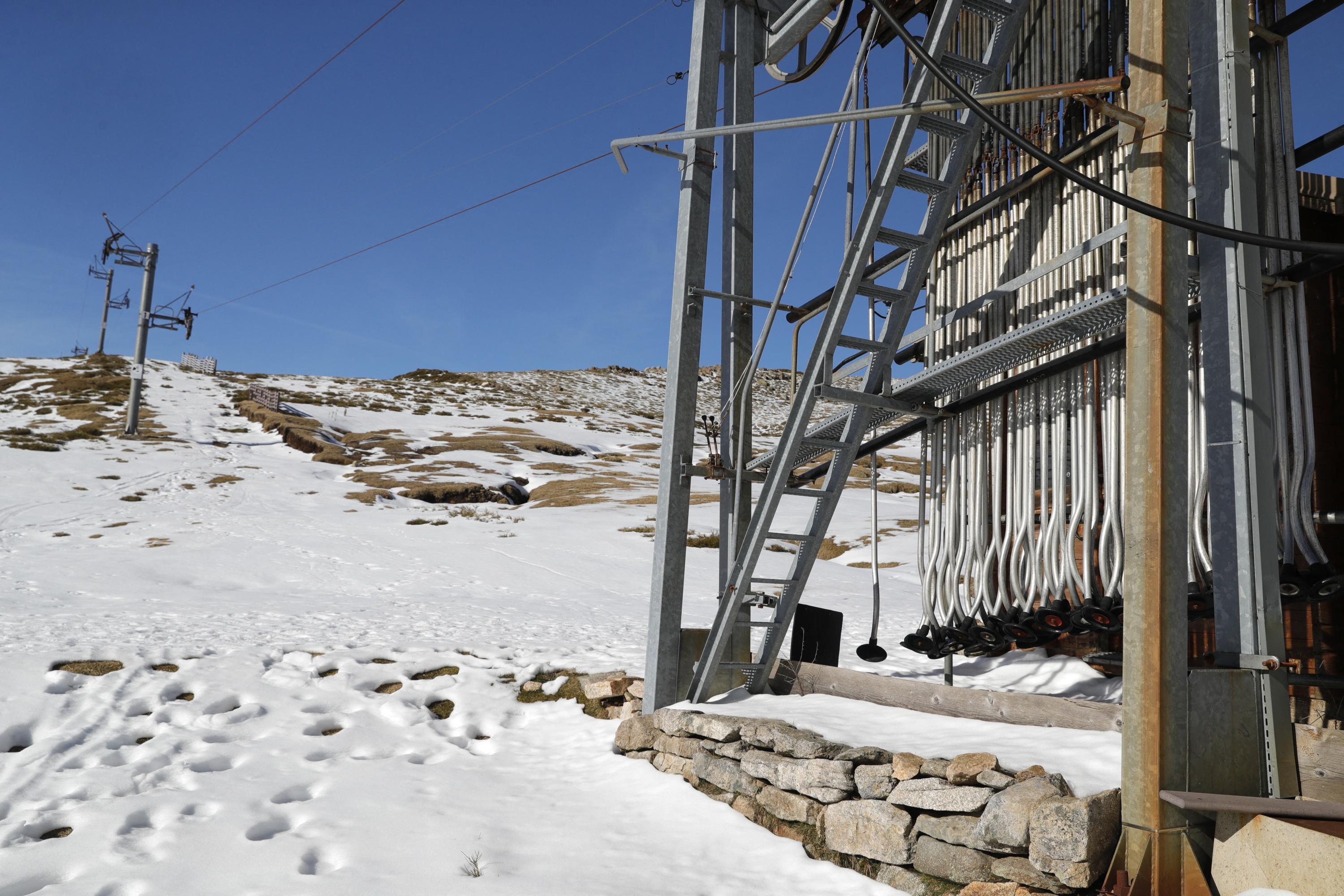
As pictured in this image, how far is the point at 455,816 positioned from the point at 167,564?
498 inches

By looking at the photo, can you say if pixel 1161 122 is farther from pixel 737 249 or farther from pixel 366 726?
pixel 366 726

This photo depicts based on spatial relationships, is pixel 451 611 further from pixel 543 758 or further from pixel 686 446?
pixel 686 446

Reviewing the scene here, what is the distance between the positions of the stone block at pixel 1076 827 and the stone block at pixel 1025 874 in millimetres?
60

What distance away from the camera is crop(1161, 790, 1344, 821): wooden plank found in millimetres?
3293

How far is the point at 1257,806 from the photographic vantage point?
343cm

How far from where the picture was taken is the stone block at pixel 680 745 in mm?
6336

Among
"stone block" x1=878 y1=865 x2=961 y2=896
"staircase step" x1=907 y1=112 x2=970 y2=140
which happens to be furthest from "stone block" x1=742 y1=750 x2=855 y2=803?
"staircase step" x1=907 y1=112 x2=970 y2=140

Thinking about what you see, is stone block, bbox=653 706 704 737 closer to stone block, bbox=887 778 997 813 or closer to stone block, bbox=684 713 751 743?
stone block, bbox=684 713 751 743

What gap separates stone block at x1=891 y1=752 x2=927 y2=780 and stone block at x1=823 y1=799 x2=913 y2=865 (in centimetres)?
16

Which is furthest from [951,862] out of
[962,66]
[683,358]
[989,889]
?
[962,66]

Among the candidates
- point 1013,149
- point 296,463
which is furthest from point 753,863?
point 296,463

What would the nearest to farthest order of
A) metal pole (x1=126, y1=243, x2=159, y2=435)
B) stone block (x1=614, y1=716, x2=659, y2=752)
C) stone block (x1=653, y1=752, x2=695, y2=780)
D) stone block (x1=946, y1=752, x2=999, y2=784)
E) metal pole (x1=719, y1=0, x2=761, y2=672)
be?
1. stone block (x1=946, y1=752, x2=999, y2=784)
2. stone block (x1=653, y1=752, x2=695, y2=780)
3. stone block (x1=614, y1=716, x2=659, y2=752)
4. metal pole (x1=719, y1=0, x2=761, y2=672)
5. metal pole (x1=126, y1=243, x2=159, y2=435)

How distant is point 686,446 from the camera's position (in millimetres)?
7195

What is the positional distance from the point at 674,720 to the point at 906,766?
7.67 ft
